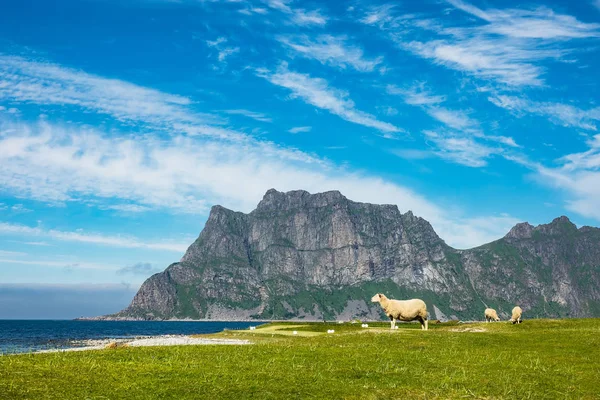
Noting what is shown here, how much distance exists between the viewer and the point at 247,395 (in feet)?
63.4

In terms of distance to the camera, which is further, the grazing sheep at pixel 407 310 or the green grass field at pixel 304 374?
the grazing sheep at pixel 407 310

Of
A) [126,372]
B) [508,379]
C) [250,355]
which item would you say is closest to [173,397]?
[126,372]

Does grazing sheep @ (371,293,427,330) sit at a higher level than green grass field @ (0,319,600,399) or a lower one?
higher

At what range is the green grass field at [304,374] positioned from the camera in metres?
19.7

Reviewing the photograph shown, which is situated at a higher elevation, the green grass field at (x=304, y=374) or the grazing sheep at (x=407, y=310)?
the grazing sheep at (x=407, y=310)

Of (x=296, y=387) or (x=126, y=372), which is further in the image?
(x=126, y=372)

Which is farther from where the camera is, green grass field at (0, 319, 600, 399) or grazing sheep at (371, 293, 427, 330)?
grazing sheep at (371, 293, 427, 330)

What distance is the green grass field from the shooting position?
1967cm

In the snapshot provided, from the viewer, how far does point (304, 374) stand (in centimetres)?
2416

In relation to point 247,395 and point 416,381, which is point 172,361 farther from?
point 416,381

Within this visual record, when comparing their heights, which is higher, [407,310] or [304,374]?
[407,310]

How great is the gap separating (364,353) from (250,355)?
7327mm

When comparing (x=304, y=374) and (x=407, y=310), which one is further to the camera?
(x=407, y=310)

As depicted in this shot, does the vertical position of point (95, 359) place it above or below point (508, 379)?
above
